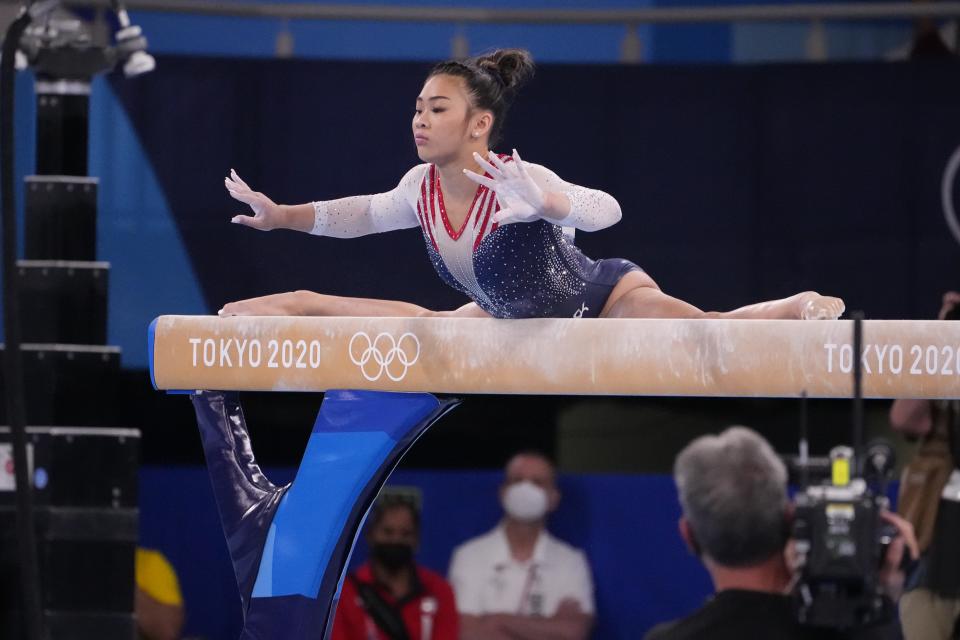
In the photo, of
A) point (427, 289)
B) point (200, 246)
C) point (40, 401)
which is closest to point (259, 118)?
point (200, 246)

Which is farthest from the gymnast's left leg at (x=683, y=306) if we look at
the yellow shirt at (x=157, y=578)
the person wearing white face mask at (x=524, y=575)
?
the yellow shirt at (x=157, y=578)

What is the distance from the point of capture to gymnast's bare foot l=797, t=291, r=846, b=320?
3.41 metres

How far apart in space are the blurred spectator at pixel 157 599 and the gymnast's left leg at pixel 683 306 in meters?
2.51

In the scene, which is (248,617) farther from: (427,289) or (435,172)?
(427,289)

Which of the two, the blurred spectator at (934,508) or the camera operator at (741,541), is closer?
the camera operator at (741,541)

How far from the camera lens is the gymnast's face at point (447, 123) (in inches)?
143

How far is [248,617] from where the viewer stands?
3.51 metres

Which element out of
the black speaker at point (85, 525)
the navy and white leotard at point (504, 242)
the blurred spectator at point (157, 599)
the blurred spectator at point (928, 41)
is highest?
the blurred spectator at point (928, 41)

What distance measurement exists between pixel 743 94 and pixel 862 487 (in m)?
3.48

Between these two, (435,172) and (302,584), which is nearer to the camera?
(302,584)

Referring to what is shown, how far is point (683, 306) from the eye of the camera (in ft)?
12.1

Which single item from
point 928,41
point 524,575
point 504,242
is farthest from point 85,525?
point 928,41

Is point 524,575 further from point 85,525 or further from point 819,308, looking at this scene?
point 819,308

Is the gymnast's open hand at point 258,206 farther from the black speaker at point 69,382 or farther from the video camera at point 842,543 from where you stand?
the video camera at point 842,543
